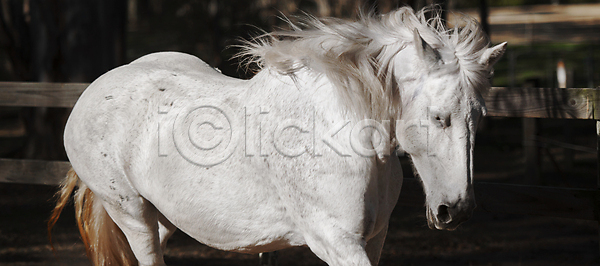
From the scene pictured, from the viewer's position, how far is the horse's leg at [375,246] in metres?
2.21

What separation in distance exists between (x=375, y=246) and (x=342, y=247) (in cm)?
39

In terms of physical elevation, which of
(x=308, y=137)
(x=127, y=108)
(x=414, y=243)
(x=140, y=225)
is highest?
(x=127, y=108)

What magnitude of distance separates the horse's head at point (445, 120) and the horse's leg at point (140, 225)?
1.38 m

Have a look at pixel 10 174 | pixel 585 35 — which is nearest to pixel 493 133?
pixel 10 174

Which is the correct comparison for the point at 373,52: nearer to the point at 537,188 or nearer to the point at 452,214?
the point at 452,214

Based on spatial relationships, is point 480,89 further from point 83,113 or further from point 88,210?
point 88,210

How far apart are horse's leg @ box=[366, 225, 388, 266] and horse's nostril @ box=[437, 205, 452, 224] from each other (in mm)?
478

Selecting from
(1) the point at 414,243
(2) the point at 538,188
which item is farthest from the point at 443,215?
(1) the point at 414,243

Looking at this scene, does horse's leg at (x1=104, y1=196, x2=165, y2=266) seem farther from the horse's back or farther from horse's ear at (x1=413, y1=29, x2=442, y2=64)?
horse's ear at (x1=413, y1=29, x2=442, y2=64)

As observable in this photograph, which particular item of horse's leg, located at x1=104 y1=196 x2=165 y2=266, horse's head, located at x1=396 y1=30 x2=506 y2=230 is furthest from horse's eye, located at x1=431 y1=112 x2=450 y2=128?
horse's leg, located at x1=104 y1=196 x2=165 y2=266

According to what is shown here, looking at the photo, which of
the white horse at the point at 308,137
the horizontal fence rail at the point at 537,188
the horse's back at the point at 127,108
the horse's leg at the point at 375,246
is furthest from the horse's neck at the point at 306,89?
the horizontal fence rail at the point at 537,188

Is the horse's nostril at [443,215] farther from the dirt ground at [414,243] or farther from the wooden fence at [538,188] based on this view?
the dirt ground at [414,243]

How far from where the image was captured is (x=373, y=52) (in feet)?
6.19

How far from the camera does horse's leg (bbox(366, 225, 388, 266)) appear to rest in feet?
7.25
